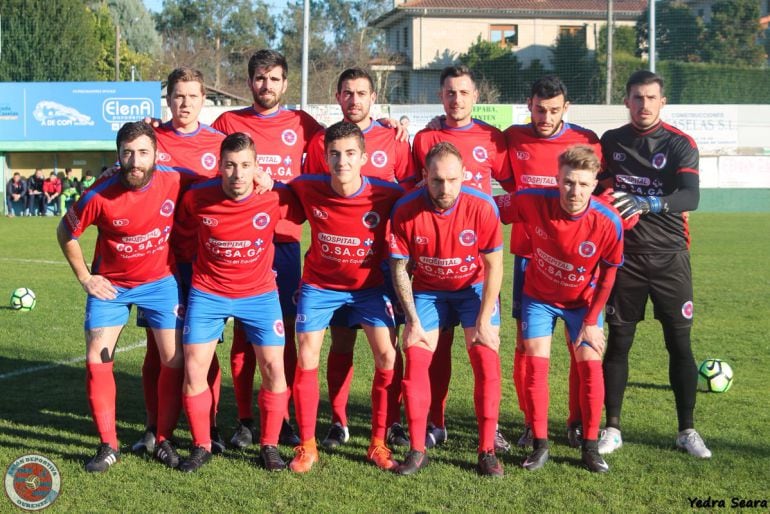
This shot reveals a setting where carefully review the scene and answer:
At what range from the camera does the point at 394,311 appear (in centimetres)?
506

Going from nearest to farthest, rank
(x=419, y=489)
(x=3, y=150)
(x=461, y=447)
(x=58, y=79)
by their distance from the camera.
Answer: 1. (x=419, y=489)
2. (x=461, y=447)
3. (x=3, y=150)
4. (x=58, y=79)

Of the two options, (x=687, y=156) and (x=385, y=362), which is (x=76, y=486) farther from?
(x=687, y=156)

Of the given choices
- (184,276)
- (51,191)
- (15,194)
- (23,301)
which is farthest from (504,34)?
(184,276)

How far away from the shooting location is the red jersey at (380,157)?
5254 millimetres

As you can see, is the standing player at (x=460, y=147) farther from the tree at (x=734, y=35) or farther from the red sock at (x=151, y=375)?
the tree at (x=734, y=35)

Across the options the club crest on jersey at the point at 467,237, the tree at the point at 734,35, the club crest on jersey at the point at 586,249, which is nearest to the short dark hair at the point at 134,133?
the club crest on jersey at the point at 467,237

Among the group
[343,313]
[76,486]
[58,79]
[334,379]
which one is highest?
[58,79]

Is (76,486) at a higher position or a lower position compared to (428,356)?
lower

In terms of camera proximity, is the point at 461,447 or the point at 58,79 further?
the point at 58,79

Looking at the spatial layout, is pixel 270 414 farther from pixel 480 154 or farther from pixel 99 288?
pixel 480 154

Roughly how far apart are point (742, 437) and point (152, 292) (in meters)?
3.48

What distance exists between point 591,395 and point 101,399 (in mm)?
2638

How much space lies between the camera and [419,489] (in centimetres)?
429

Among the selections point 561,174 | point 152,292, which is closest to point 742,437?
point 561,174
